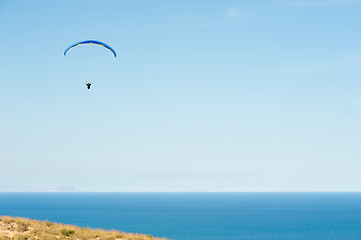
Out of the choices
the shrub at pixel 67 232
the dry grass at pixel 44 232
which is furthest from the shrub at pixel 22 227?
the shrub at pixel 67 232

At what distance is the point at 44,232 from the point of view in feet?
82.5

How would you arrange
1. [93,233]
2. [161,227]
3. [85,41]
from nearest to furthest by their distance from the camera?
[93,233] → [85,41] → [161,227]

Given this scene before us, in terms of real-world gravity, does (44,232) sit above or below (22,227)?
below

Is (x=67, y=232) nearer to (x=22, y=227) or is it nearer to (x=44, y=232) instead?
(x=44, y=232)

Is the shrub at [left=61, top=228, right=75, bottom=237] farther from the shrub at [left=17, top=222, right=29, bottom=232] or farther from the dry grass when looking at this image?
the shrub at [left=17, top=222, right=29, bottom=232]

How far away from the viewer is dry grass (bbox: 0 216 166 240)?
2408 cm

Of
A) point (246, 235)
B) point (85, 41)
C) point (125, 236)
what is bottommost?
point (246, 235)

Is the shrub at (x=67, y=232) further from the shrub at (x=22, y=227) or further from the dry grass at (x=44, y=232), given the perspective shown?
the shrub at (x=22, y=227)

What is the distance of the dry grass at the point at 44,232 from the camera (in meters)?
24.1

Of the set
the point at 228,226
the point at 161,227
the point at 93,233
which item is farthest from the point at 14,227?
the point at 228,226

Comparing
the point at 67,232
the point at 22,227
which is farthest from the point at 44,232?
the point at 22,227

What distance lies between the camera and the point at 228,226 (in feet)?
539

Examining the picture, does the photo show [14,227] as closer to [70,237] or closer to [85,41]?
[70,237]

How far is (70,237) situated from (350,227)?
164919mm
